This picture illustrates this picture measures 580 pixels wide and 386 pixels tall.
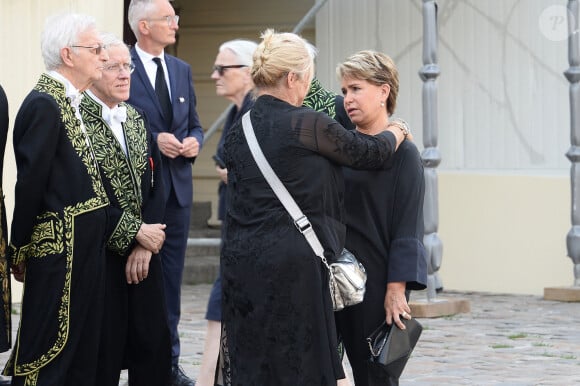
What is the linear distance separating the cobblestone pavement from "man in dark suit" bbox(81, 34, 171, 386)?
1325mm

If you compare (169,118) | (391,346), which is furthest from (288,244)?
(169,118)

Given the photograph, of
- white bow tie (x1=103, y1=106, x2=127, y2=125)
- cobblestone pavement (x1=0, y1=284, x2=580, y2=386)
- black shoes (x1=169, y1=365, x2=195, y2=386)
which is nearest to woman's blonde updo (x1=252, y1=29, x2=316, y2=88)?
white bow tie (x1=103, y1=106, x2=127, y2=125)

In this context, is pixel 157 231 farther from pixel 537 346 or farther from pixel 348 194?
pixel 537 346

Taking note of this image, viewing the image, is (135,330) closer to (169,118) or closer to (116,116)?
(116,116)

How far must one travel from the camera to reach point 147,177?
18.1 feet

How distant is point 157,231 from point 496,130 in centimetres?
694

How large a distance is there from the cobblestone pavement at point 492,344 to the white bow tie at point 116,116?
5.49 ft

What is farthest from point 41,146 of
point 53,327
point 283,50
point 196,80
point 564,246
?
point 196,80

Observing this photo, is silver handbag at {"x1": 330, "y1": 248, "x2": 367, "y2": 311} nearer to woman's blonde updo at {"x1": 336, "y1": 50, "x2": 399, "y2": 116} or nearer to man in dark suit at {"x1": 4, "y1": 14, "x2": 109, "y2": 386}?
woman's blonde updo at {"x1": 336, "y1": 50, "x2": 399, "y2": 116}

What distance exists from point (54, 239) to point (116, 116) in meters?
0.77

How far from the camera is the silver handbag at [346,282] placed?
454 cm

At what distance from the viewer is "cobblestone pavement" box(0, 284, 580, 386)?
694 centimetres

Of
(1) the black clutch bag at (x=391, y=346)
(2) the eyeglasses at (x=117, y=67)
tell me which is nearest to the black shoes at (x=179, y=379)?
(2) the eyeglasses at (x=117, y=67)

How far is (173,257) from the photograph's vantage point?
6.50 metres
